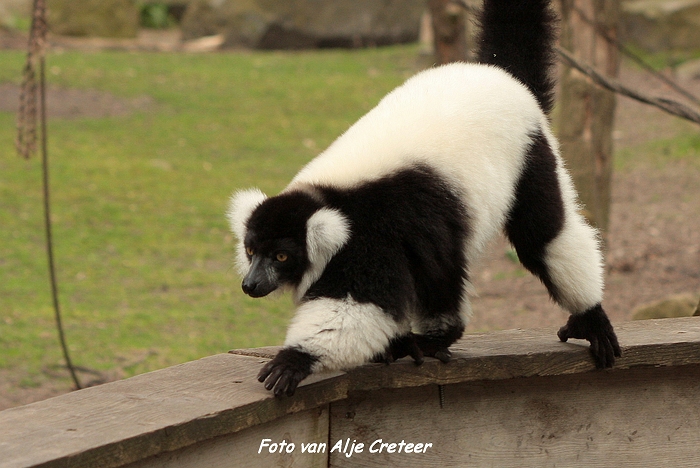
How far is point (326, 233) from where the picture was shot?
9.07 ft

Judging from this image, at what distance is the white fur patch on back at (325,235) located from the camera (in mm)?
2764

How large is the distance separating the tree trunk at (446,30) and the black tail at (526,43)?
4103mm

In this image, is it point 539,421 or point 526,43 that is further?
point 526,43

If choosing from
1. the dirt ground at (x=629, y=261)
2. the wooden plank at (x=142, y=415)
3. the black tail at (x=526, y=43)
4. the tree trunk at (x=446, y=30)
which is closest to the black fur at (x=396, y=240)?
the wooden plank at (x=142, y=415)

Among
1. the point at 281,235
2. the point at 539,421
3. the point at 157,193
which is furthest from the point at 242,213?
the point at 157,193

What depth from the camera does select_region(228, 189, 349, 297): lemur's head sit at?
282 cm

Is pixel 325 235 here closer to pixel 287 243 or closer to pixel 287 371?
pixel 287 243

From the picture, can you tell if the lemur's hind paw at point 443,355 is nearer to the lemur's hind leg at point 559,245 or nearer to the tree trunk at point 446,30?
the lemur's hind leg at point 559,245

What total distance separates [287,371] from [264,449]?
0.24 meters

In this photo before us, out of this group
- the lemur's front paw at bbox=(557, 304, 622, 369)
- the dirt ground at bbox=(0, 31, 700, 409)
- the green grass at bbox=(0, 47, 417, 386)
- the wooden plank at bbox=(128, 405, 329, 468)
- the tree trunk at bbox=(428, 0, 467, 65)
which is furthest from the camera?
the tree trunk at bbox=(428, 0, 467, 65)

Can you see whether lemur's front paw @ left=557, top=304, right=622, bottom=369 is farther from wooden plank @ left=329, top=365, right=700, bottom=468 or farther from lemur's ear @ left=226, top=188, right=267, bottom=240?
lemur's ear @ left=226, top=188, right=267, bottom=240

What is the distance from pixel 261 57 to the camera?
658 inches

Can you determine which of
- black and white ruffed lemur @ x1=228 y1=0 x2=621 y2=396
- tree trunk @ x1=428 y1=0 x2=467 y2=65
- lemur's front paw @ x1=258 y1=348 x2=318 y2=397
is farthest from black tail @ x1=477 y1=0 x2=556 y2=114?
tree trunk @ x1=428 y1=0 x2=467 y2=65

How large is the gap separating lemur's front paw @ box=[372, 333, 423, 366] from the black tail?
1151 mm
